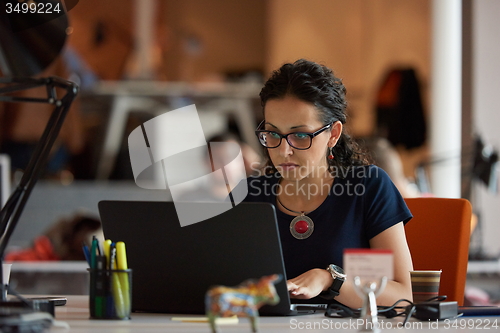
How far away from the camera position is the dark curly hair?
1.55 meters

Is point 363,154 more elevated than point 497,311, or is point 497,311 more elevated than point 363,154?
point 363,154

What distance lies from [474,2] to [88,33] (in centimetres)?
272

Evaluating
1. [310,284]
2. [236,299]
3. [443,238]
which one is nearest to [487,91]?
[443,238]

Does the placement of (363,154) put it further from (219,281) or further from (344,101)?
(219,281)

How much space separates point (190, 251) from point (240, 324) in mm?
165

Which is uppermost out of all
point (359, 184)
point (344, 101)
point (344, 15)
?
point (344, 15)

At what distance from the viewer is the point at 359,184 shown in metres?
1.63

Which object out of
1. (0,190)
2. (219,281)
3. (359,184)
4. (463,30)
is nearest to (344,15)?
(463,30)

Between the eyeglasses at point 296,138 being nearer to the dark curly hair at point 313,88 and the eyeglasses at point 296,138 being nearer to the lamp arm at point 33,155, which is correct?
the dark curly hair at point 313,88

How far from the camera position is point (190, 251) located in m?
1.16

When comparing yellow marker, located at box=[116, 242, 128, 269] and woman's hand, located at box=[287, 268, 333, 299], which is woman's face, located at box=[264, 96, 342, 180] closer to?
woman's hand, located at box=[287, 268, 333, 299]

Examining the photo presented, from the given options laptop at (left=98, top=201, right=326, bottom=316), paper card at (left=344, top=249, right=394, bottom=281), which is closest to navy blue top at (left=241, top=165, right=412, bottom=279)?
laptop at (left=98, top=201, right=326, bottom=316)

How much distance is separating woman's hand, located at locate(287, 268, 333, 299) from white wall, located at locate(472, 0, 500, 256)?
10.7 ft

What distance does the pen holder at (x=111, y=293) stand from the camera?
1110 mm
